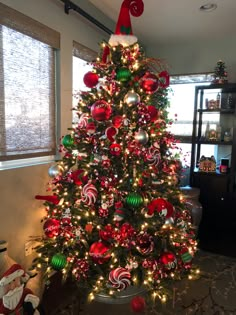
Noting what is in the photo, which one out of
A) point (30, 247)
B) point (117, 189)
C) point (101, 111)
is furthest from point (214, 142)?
point (30, 247)

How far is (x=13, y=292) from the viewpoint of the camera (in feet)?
4.48

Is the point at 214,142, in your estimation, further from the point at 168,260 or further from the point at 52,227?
the point at 52,227

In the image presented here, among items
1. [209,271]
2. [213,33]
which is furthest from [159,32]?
[209,271]

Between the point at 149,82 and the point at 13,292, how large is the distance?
1.49m

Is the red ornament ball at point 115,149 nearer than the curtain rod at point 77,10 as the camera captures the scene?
Yes

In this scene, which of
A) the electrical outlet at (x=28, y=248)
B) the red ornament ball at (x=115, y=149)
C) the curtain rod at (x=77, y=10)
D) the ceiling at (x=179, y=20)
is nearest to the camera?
the red ornament ball at (x=115, y=149)

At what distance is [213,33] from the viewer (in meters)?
2.88

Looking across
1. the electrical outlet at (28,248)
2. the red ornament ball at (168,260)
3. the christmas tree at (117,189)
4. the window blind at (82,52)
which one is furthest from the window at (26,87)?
the red ornament ball at (168,260)

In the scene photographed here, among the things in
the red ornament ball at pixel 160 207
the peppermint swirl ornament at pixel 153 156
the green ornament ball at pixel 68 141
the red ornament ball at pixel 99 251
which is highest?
the green ornament ball at pixel 68 141

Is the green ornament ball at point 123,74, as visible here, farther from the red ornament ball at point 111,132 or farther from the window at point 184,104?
the window at point 184,104

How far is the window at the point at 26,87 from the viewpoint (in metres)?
1.67

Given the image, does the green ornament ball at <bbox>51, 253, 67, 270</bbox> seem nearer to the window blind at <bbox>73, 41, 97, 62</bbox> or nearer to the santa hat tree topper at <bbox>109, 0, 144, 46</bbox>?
the santa hat tree topper at <bbox>109, 0, 144, 46</bbox>

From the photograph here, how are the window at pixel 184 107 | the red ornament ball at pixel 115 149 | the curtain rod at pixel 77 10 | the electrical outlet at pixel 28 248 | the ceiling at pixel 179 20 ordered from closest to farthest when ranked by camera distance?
the red ornament ball at pixel 115 149, the electrical outlet at pixel 28 248, the curtain rod at pixel 77 10, the ceiling at pixel 179 20, the window at pixel 184 107

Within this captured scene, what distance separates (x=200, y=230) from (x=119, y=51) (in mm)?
2410
